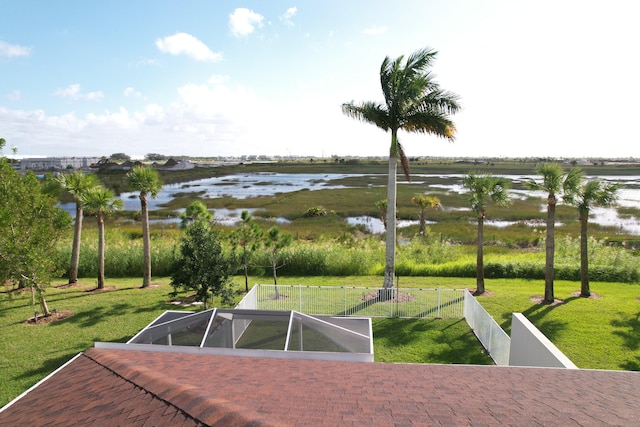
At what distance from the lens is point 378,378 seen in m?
6.50

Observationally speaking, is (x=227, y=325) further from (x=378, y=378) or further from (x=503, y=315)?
(x=503, y=315)

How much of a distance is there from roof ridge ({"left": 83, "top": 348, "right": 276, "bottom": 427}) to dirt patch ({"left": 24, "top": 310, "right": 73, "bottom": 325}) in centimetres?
1230

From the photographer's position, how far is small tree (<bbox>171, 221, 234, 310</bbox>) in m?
14.7

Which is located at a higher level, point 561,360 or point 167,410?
point 167,410

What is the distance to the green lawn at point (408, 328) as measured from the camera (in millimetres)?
11945

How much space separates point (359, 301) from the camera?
1739cm

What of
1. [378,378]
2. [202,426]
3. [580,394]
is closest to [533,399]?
[580,394]

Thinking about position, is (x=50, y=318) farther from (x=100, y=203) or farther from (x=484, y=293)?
(x=484, y=293)

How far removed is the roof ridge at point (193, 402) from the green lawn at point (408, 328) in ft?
23.1

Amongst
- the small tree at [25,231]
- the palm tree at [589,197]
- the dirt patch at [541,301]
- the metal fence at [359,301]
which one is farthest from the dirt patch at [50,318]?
the palm tree at [589,197]

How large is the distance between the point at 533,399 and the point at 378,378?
2.24 m

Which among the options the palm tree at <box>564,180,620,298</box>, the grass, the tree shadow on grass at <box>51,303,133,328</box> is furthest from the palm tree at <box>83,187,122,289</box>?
the palm tree at <box>564,180,620,298</box>

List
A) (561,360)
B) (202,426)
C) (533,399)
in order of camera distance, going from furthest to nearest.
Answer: (561,360) < (533,399) < (202,426)

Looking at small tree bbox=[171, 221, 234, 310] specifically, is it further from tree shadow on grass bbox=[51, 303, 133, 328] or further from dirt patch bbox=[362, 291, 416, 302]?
dirt patch bbox=[362, 291, 416, 302]
